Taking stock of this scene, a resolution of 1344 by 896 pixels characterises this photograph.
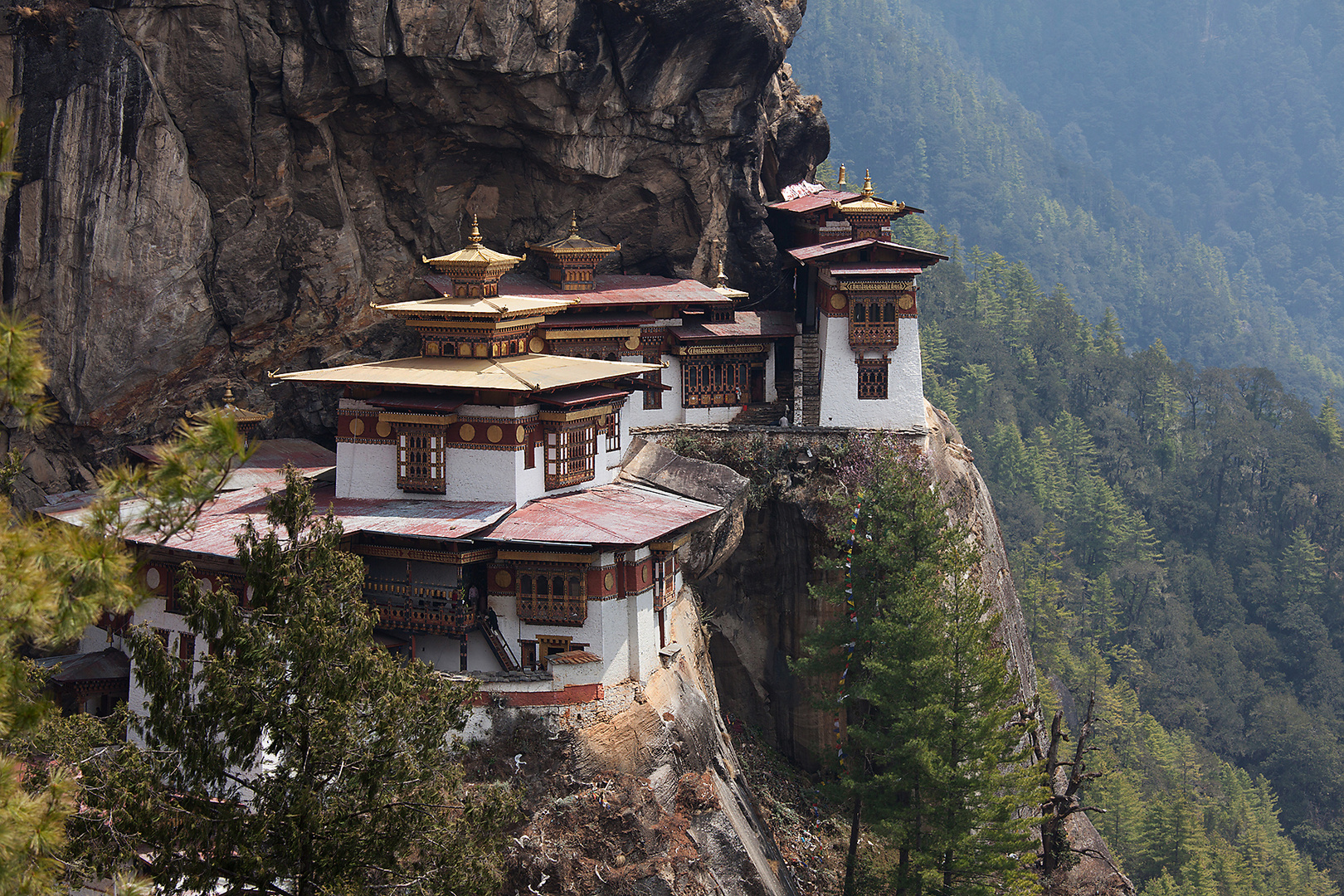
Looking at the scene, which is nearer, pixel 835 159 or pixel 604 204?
pixel 604 204

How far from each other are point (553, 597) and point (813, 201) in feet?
64.5

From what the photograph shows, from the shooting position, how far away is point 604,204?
4066cm

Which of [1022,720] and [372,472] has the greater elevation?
[372,472]

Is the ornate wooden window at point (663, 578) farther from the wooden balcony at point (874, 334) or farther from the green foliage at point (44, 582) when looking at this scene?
the green foliage at point (44, 582)

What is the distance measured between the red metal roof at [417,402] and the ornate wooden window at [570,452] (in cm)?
199

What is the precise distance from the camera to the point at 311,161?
34875 millimetres

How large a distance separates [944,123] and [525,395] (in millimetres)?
164614

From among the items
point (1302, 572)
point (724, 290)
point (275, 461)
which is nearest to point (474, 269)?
point (275, 461)

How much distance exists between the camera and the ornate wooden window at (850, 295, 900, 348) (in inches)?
1453

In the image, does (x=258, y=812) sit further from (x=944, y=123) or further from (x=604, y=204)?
(x=944, y=123)

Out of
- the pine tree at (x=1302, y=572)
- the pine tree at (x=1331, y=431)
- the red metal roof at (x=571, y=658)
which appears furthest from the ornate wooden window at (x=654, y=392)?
the pine tree at (x=1331, y=431)

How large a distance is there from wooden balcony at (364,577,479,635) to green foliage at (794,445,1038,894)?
26.3ft

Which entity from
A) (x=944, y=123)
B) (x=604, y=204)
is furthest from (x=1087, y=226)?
(x=604, y=204)

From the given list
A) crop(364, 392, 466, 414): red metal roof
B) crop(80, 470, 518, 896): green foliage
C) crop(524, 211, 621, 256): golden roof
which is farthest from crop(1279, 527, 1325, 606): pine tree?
crop(80, 470, 518, 896): green foliage
